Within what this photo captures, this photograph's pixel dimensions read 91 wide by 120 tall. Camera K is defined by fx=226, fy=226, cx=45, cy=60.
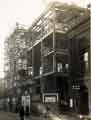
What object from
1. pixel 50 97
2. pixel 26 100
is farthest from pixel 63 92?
pixel 26 100

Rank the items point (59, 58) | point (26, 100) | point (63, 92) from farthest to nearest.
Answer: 1. point (59, 58)
2. point (63, 92)
3. point (26, 100)

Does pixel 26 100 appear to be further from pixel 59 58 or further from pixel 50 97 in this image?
pixel 59 58

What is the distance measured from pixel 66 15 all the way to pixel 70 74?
61cm

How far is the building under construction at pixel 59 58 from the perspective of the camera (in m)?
2.14

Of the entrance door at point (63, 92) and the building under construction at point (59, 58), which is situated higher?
the building under construction at point (59, 58)

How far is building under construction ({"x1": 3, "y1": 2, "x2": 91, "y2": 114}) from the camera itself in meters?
2.14

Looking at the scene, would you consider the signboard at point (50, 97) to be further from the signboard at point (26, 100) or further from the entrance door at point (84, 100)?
the entrance door at point (84, 100)

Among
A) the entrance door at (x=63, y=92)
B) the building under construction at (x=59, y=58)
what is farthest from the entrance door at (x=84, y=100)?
the entrance door at (x=63, y=92)

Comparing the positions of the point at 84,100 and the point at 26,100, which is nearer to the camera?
the point at 26,100

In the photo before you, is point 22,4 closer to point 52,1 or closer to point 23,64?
point 52,1

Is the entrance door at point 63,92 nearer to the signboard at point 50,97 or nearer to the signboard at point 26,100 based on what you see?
the signboard at point 50,97

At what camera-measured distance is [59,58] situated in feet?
8.07

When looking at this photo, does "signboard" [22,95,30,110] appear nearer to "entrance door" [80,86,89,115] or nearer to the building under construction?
the building under construction

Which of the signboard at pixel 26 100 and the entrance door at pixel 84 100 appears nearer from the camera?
the signboard at pixel 26 100
